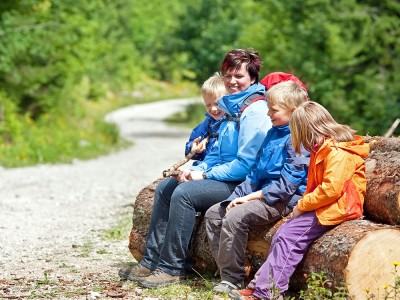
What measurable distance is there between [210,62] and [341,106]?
12.7 meters

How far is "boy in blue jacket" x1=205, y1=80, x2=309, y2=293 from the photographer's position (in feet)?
19.0

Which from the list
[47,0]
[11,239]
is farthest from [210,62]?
[11,239]

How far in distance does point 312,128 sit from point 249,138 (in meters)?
0.70

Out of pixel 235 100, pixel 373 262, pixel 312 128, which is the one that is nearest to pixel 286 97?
pixel 312 128

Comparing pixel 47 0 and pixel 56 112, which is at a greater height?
pixel 47 0

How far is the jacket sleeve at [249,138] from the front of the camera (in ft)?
19.9

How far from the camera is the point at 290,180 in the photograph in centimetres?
576

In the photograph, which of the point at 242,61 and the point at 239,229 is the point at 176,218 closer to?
the point at 239,229

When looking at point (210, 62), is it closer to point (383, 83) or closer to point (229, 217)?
point (383, 83)

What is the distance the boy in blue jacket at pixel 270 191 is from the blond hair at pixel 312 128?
0.27 metres

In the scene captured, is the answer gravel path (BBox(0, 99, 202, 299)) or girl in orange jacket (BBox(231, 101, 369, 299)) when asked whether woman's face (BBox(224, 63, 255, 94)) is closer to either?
girl in orange jacket (BBox(231, 101, 369, 299))

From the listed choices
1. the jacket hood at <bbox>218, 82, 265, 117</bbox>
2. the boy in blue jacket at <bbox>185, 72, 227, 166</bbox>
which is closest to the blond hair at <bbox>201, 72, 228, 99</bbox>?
the boy in blue jacket at <bbox>185, 72, 227, 166</bbox>

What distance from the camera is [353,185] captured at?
18.1ft

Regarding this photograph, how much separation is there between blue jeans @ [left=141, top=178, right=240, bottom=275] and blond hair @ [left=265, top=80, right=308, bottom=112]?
85 cm
